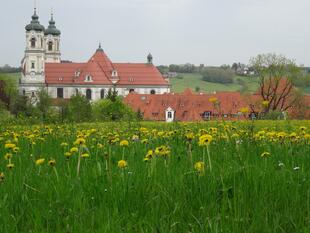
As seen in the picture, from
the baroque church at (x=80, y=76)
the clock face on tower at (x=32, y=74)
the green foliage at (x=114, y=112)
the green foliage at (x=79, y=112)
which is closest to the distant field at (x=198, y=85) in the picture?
the baroque church at (x=80, y=76)

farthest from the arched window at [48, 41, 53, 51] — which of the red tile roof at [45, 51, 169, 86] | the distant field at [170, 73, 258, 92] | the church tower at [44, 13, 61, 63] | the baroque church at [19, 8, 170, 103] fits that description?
the distant field at [170, 73, 258, 92]

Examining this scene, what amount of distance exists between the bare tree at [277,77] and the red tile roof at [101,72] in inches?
1856

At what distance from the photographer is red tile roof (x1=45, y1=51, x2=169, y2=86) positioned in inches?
3938

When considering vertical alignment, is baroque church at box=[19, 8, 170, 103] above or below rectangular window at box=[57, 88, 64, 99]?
above

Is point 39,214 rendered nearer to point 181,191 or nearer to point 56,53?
point 181,191

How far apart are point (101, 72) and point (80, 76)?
13.3 ft

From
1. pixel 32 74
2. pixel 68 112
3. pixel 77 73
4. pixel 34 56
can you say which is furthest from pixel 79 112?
pixel 34 56

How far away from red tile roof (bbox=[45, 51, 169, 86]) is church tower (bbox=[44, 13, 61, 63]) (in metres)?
12.4

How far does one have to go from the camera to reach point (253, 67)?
5753 cm

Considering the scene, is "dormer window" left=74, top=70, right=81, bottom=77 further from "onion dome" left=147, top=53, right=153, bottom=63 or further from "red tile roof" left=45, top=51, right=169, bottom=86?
"onion dome" left=147, top=53, right=153, bottom=63

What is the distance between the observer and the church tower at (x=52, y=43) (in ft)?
379

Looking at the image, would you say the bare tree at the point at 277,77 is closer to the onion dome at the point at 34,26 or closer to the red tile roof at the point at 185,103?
the red tile roof at the point at 185,103

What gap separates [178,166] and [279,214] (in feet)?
4.12

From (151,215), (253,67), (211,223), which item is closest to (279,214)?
(211,223)
